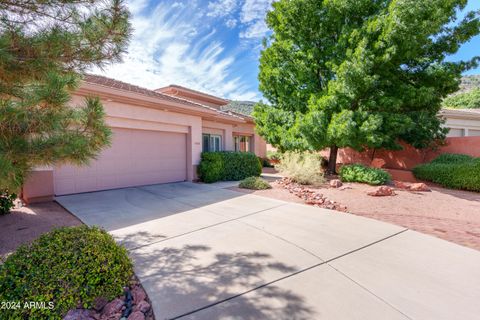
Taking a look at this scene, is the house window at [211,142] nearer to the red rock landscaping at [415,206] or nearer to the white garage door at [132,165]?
the white garage door at [132,165]

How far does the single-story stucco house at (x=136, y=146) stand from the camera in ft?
24.9

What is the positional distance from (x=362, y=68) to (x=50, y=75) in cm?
969

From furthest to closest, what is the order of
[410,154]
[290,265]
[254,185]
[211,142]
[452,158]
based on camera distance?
[211,142] < [410,154] < [452,158] < [254,185] < [290,265]

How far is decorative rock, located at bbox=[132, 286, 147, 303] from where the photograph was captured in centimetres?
281

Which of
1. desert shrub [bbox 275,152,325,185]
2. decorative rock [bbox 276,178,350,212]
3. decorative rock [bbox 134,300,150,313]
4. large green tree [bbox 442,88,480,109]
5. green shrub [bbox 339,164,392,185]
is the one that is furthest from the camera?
large green tree [bbox 442,88,480,109]

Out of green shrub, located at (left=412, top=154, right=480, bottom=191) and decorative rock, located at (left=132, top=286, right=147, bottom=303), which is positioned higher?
green shrub, located at (left=412, top=154, right=480, bottom=191)

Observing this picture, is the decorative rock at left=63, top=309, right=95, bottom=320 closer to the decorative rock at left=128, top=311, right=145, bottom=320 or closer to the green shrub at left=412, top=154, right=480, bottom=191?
the decorative rock at left=128, top=311, right=145, bottom=320

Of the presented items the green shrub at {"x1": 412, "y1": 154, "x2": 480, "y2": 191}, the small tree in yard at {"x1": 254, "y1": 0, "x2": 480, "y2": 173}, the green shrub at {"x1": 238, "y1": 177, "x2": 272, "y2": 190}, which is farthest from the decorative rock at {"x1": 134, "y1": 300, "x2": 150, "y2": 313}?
the green shrub at {"x1": 412, "y1": 154, "x2": 480, "y2": 191}

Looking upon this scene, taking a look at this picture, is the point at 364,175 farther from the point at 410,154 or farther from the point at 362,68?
the point at 410,154

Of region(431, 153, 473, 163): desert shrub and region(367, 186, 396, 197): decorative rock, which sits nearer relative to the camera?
region(367, 186, 396, 197): decorative rock

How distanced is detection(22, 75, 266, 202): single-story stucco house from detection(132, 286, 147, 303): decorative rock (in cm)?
544


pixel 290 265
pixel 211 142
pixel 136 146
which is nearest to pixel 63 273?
pixel 290 265

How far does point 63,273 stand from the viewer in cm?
250

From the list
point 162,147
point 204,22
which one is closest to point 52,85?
point 162,147
